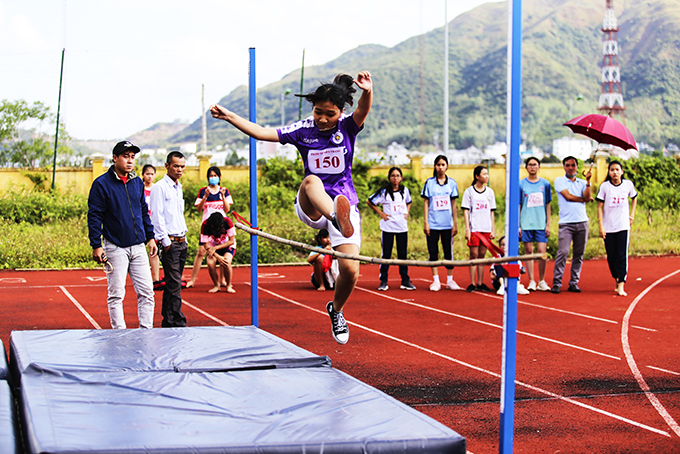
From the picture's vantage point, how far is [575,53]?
571 ft

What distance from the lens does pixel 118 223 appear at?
5582mm

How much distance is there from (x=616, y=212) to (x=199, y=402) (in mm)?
6612

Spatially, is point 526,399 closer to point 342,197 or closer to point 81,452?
point 342,197

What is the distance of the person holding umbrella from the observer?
28.3 feet

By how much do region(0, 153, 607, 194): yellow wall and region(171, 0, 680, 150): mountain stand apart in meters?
85.0

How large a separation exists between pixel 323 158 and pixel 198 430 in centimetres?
200

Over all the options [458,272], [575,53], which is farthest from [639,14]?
[458,272]

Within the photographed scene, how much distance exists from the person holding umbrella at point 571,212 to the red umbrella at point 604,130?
708 mm

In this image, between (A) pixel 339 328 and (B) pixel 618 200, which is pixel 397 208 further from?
(A) pixel 339 328

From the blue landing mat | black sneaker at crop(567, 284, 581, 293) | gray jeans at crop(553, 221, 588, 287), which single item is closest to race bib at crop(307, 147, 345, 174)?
the blue landing mat

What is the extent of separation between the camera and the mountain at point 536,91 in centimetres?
12300

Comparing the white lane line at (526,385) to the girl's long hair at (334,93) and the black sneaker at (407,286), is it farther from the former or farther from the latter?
the girl's long hair at (334,93)

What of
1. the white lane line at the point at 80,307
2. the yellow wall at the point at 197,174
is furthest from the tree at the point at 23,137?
the white lane line at the point at 80,307

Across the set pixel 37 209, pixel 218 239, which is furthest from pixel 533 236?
pixel 37 209
